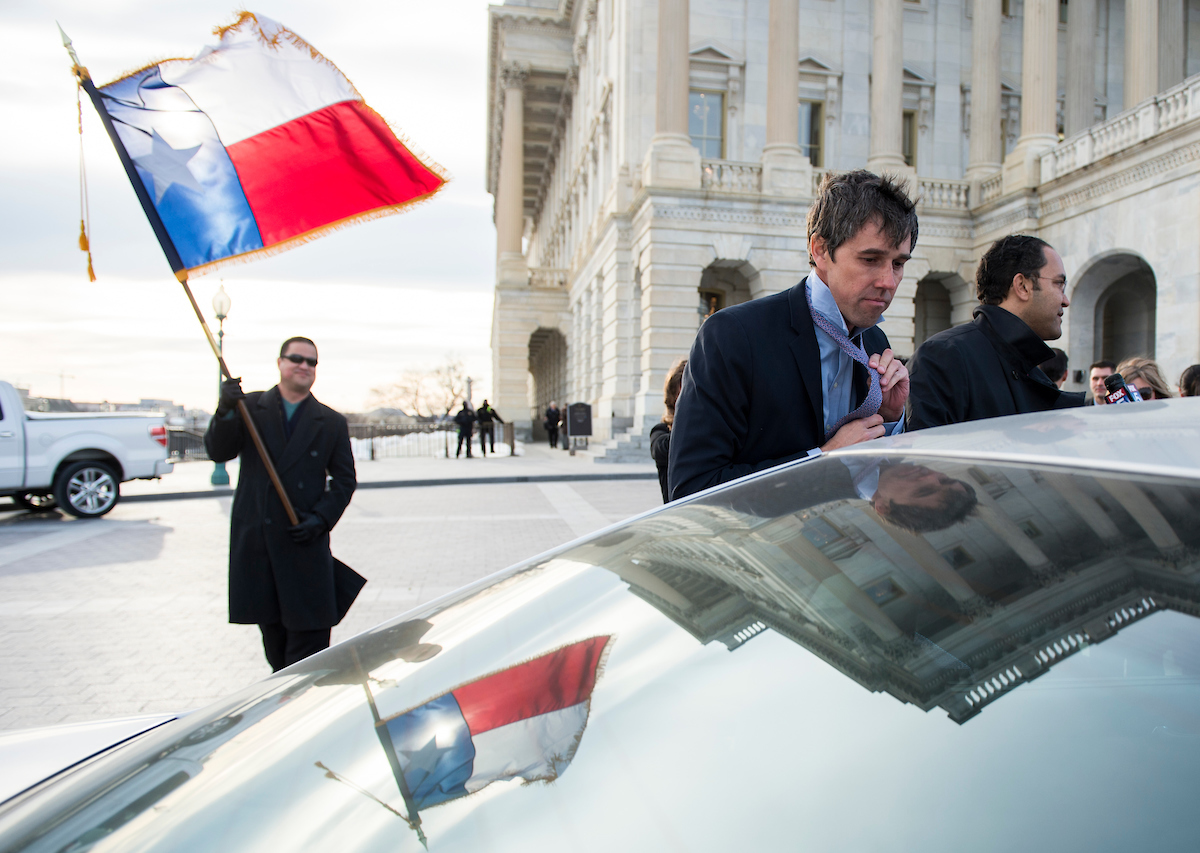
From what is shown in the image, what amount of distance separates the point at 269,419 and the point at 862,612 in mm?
3457

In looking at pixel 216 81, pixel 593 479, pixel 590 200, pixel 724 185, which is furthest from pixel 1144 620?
pixel 590 200

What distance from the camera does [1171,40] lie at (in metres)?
23.4

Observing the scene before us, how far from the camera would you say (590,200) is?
31.6 meters

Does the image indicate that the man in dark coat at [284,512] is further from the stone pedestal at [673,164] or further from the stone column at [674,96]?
the stone column at [674,96]

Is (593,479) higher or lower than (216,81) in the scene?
lower

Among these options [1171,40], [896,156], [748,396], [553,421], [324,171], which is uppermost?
[1171,40]

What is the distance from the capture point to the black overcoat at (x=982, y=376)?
3.12m

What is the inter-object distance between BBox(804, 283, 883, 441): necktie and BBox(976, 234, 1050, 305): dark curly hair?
1.45 metres

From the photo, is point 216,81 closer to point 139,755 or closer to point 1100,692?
point 139,755

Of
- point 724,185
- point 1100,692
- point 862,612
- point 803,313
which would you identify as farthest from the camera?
point 724,185

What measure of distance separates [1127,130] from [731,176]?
9.04m

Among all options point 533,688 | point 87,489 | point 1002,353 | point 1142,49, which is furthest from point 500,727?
point 1142,49

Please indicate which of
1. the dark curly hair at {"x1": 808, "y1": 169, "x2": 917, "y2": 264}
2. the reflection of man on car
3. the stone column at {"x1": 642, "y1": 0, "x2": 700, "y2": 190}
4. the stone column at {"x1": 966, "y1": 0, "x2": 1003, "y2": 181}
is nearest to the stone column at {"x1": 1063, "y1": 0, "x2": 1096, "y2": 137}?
the stone column at {"x1": 966, "y1": 0, "x2": 1003, "y2": 181}

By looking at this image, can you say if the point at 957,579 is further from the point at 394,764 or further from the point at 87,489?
the point at 87,489
